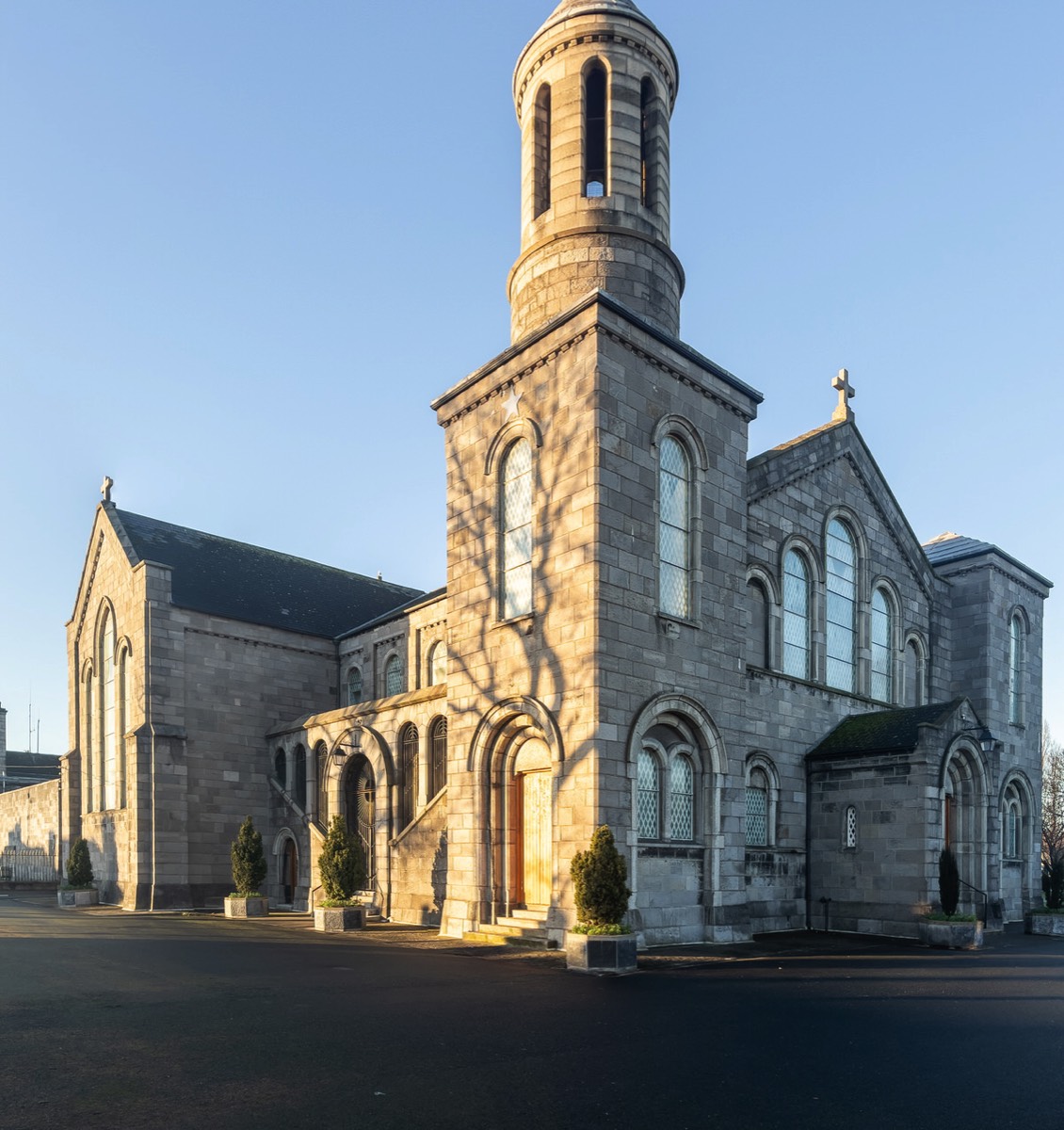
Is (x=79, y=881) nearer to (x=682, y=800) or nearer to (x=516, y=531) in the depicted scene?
(x=516, y=531)

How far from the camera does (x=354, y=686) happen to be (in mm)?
35906

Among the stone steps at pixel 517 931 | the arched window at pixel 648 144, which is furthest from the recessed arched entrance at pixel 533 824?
the arched window at pixel 648 144

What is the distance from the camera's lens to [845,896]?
899 inches

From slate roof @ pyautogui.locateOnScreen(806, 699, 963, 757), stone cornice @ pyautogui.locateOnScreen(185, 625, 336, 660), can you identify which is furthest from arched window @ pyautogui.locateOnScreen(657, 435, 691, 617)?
stone cornice @ pyautogui.locateOnScreen(185, 625, 336, 660)

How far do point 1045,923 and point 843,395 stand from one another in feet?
46.4

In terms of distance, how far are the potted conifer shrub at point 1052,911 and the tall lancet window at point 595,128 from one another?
19.7 meters

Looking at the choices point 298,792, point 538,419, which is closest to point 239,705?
point 298,792

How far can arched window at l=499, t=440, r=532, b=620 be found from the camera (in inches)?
806

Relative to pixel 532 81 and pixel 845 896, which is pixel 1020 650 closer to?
pixel 845 896

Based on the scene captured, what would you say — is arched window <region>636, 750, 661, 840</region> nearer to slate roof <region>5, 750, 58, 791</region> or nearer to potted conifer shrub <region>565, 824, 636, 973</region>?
potted conifer shrub <region>565, 824, 636, 973</region>

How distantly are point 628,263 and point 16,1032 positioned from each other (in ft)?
59.7

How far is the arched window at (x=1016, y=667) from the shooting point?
3012 centimetres

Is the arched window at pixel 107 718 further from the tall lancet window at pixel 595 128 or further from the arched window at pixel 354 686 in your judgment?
the tall lancet window at pixel 595 128

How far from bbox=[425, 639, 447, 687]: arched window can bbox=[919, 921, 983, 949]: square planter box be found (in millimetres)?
16333
